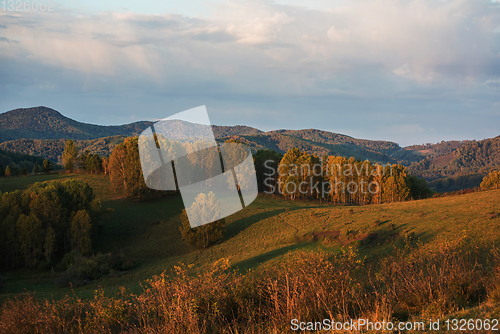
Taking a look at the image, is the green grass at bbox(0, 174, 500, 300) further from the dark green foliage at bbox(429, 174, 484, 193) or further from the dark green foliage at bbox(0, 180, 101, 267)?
the dark green foliage at bbox(429, 174, 484, 193)

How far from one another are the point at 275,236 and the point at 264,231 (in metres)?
3.54

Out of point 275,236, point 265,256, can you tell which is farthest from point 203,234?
point 265,256

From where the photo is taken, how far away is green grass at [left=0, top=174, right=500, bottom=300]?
19812mm

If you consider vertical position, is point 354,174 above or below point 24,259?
above

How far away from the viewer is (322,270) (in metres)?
7.50

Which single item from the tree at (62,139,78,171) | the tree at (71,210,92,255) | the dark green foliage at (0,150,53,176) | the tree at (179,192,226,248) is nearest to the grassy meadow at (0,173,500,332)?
the tree at (179,192,226,248)

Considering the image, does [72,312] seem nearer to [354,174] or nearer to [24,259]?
[24,259]

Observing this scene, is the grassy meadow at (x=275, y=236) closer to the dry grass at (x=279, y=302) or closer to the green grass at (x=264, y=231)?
the green grass at (x=264, y=231)

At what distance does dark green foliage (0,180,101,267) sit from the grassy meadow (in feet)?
9.42

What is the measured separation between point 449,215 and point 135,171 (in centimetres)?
4665

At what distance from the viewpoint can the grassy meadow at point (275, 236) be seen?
1636cm

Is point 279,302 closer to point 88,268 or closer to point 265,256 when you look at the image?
point 265,256

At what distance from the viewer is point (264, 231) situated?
118 ft

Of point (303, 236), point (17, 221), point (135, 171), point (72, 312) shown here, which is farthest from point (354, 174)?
point (72, 312)
